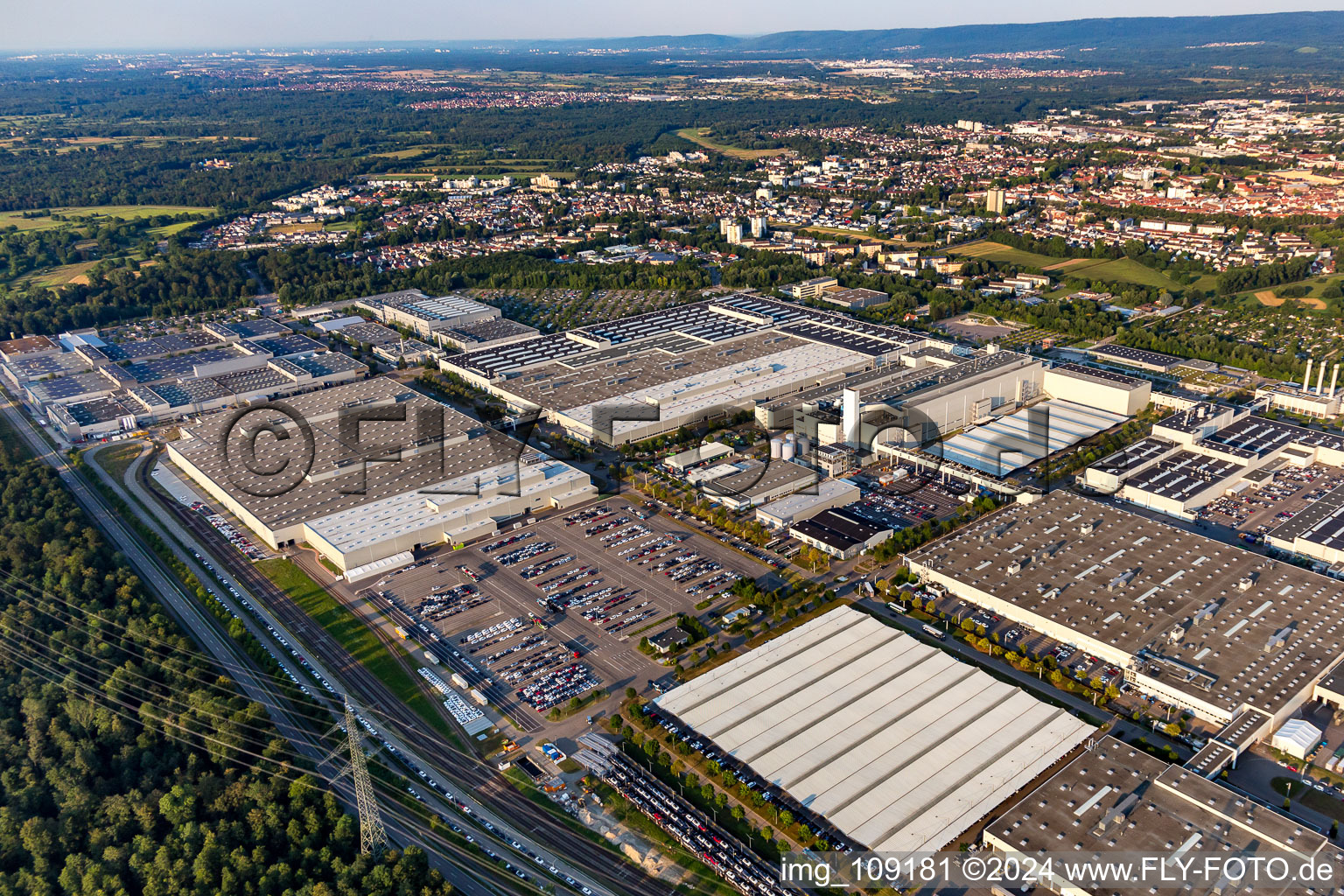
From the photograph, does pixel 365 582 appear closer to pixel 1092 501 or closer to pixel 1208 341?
pixel 1092 501

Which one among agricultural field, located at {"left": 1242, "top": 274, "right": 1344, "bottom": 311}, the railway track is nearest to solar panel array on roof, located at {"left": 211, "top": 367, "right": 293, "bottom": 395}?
the railway track

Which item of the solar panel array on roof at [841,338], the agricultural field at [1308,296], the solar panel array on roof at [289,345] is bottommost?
the solar panel array on roof at [289,345]

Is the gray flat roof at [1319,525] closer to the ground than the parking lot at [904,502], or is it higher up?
higher up

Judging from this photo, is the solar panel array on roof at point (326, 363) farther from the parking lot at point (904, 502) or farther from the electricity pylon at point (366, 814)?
the electricity pylon at point (366, 814)

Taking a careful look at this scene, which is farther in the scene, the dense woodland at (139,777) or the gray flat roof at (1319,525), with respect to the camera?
the gray flat roof at (1319,525)

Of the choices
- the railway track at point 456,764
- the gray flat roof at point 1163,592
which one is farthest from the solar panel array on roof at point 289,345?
the gray flat roof at point 1163,592

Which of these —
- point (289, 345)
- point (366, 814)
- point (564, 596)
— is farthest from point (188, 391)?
point (366, 814)

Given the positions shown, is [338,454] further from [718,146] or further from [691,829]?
[718,146]

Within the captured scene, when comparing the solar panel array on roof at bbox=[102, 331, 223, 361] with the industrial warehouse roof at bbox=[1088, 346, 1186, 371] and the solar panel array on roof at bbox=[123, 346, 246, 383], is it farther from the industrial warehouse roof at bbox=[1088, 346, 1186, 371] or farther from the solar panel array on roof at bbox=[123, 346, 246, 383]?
the industrial warehouse roof at bbox=[1088, 346, 1186, 371]
